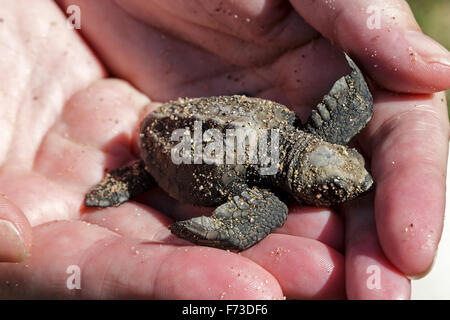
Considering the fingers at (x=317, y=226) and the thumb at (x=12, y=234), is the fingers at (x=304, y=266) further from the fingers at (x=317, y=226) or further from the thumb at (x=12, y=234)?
the thumb at (x=12, y=234)

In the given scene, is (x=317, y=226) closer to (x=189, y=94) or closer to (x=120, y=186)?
(x=120, y=186)

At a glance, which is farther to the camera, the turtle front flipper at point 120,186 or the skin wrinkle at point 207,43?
the skin wrinkle at point 207,43

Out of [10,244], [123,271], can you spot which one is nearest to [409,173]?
[123,271]

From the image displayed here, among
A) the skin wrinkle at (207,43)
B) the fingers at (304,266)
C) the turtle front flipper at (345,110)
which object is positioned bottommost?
the fingers at (304,266)

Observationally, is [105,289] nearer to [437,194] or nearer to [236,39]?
[437,194]

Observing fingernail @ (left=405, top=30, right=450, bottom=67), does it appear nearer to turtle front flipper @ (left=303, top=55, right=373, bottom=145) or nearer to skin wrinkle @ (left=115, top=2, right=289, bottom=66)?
turtle front flipper @ (left=303, top=55, right=373, bottom=145)

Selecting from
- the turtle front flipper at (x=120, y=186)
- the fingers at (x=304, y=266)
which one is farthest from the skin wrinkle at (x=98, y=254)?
the fingers at (x=304, y=266)

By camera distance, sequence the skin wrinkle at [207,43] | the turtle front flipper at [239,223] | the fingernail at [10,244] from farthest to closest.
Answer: the skin wrinkle at [207,43], the turtle front flipper at [239,223], the fingernail at [10,244]

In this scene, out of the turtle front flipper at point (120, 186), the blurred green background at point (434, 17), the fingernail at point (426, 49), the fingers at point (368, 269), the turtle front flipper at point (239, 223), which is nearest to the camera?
→ the fingers at point (368, 269)

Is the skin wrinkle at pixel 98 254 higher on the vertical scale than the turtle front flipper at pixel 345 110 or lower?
lower
